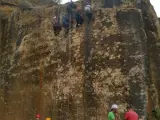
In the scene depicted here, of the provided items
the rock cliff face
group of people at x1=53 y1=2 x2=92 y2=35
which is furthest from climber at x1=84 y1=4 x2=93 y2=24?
the rock cliff face

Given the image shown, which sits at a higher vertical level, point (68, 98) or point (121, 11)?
point (121, 11)

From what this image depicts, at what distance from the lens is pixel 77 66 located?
40.7 feet

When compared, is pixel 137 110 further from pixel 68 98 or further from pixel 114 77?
pixel 68 98

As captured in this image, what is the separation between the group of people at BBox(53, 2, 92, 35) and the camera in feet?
41.5

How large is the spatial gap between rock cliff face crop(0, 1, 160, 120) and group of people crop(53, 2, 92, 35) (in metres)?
0.22

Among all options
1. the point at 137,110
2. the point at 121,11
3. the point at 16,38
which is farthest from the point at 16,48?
the point at 137,110

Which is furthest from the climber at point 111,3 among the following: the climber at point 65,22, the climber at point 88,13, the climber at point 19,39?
the climber at point 19,39

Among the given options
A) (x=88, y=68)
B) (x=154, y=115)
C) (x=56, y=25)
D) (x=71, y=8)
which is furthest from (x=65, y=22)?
(x=154, y=115)

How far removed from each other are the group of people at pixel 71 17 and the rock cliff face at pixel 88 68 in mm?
225

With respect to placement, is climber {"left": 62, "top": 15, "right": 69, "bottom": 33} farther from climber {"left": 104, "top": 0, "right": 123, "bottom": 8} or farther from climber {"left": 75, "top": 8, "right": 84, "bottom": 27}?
climber {"left": 104, "top": 0, "right": 123, "bottom": 8}

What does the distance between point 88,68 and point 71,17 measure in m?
2.13

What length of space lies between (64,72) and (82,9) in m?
2.25

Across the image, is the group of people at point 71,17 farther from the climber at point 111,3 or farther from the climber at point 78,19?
the climber at point 111,3

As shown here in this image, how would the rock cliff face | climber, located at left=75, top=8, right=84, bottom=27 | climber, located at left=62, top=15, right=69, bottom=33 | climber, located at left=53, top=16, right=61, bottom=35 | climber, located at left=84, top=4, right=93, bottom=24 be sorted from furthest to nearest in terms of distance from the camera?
climber, located at left=53, top=16, right=61, bottom=35, climber, located at left=62, top=15, right=69, bottom=33, climber, located at left=75, top=8, right=84, bottom=27, climber, located at left=84, top=4, right=93, bottom=24, the rock cliff face
